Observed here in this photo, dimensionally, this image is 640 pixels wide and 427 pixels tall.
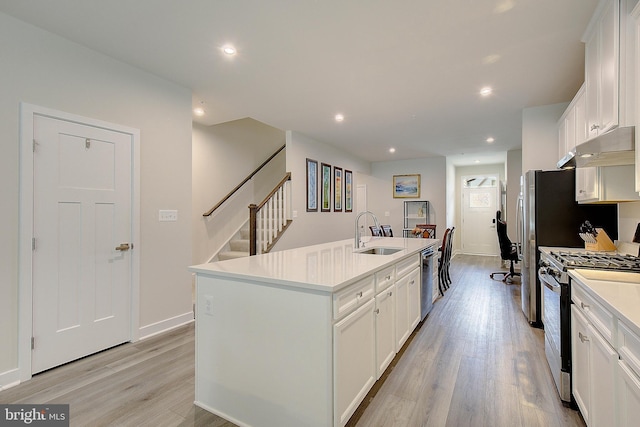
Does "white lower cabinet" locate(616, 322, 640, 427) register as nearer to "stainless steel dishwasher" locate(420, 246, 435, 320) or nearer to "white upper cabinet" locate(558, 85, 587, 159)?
"stainless steel dishwasher" locate(420, 246, 435, 320)

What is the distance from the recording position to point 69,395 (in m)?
2.09

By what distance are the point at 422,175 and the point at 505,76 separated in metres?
5.12

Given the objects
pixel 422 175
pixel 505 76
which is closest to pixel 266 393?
pixel 505 76

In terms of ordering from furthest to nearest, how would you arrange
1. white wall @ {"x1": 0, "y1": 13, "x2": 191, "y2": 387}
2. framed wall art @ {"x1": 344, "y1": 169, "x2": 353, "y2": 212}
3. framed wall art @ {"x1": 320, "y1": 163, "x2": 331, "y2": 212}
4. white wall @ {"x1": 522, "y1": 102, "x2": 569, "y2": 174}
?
framed wall art @ {"x1": 344, "y1": 169, "x2": 353, "y2": 212}, framed wall art @ {"x1": 320, "y1": 163, "x2": 331, "y2": 212}, white wall @ {"x1": 522, "y1": 102, "x2": 569, "y2": 174}, white wall @ {"x1": 0, "y1": 13, "x2": 191, "y2": 387}

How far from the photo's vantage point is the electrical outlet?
6.23 feet

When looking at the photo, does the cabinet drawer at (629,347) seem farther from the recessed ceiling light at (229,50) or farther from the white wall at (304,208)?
the white wall at (304,208)

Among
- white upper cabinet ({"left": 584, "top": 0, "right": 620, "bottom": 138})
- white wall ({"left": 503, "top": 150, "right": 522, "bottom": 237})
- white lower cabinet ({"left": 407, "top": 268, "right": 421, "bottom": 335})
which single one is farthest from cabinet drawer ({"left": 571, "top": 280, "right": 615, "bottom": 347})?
white wall ({"left": 503, "top": 150, "right": 522, "bottom": 237})

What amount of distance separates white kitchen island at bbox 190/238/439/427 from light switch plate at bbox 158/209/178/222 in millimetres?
1527

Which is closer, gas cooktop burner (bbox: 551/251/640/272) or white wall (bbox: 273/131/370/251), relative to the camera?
gas cooktop burner (bbox: 551/251/640/272)

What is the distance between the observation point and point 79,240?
260cm

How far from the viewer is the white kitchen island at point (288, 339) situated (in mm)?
1546

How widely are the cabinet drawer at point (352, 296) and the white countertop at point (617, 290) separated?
1125mm

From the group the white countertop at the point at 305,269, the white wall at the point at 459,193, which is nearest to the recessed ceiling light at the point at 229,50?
the white countertop at the point at 305,269

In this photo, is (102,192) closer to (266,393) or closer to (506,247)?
(266,393)
